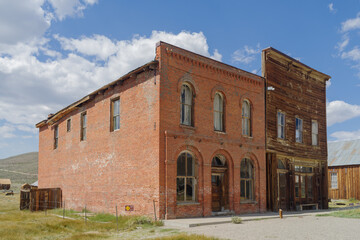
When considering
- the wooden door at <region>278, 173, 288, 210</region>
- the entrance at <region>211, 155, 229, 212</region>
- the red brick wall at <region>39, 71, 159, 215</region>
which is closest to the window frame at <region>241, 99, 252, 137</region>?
the entrance at <region>211, 155, 229, 212</region>

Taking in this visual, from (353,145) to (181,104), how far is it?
28.6 m

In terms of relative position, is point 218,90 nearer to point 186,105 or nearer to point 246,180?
point 186,105

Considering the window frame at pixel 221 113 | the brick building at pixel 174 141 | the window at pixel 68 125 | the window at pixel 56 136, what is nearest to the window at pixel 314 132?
the brick building at pixel 174 141

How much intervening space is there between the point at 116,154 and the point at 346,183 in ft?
87.4

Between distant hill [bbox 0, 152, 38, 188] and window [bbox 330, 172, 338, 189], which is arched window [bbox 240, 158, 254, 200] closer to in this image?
window [bbox 330, 172, 338, 189]

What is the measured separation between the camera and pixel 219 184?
19688mm

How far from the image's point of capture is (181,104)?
1809cm

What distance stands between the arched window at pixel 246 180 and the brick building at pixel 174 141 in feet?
0.19

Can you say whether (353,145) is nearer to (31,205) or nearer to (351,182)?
→ (351,182)

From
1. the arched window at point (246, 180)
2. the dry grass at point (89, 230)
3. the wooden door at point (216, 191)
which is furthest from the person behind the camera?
the arched window at point (246, 180)

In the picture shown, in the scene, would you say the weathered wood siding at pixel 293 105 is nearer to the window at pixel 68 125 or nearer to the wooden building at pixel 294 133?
the wooden building at pixel 294 133

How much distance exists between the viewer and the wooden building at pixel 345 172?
35.8m

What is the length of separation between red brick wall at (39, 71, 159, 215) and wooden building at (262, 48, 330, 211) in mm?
8638

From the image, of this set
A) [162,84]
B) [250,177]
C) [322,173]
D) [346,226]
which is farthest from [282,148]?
[162,84]
